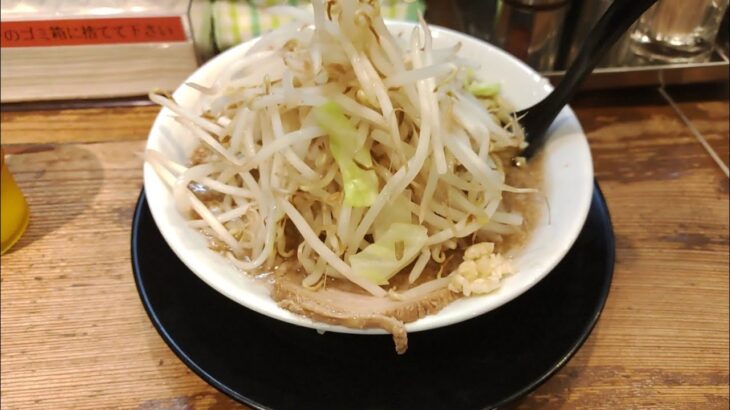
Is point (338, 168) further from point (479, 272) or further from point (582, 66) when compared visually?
point (582, 66)

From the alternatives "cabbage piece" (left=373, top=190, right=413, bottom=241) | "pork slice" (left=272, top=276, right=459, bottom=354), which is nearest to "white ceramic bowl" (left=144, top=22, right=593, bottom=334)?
"pork slice" (left=272, top=276, right=459, bottom=354)

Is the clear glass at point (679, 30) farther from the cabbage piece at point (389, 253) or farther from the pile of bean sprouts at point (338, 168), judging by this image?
the cabbage piece at point (389, 253)

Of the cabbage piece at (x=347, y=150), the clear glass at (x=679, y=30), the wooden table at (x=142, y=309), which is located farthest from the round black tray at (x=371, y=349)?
the clear glass at (x=679, y=30)

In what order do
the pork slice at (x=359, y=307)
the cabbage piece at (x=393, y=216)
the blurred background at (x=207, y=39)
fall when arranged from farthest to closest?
the blurred background at (x=207, y=39), the cabbage piece at (x=393, y=216), the pork slice at (x=359, y=307)

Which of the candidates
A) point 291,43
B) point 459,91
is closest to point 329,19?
point 291,43

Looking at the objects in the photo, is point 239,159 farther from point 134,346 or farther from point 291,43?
point 134,346

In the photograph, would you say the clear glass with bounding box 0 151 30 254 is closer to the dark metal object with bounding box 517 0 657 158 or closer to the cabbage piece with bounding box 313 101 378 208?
the cabbage piece with bounding box 313 101 378 208

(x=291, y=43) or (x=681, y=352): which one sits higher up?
(x=291, y=43)

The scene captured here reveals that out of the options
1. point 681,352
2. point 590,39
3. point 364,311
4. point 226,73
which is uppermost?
point 590,39
